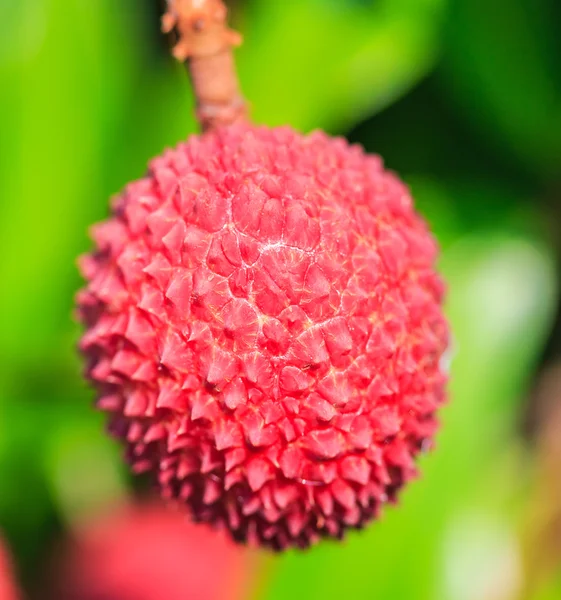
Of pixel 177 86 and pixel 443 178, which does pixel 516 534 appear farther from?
pixel 177 86

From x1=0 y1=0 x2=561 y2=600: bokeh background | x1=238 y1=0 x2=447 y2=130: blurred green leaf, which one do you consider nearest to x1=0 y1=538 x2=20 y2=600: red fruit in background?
x1=0 y1=0 x2=561 y2=600: bokeh background

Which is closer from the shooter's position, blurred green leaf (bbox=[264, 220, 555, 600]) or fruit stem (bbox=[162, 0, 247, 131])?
fruit stem (bbox=[162, 0, 247, 131])

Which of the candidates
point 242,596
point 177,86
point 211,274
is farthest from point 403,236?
point 242,596

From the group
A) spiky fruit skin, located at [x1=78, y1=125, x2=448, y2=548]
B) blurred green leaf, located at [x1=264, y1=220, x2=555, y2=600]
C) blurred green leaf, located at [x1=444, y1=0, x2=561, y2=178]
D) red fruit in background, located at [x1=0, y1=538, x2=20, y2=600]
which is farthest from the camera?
blurred green leaf, located at [x1=444, y1=0, x2=561, y2=178]

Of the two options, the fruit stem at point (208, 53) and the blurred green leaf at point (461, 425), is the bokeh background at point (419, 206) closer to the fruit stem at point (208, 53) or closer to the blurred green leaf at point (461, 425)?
the blurred green leaf at point (461, 425)

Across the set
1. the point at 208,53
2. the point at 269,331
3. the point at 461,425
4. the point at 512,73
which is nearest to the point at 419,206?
the point at 512,73

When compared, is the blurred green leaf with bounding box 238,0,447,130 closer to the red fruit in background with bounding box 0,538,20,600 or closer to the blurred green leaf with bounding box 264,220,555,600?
the blurred green leaf with bounding box 264,220,555,600
